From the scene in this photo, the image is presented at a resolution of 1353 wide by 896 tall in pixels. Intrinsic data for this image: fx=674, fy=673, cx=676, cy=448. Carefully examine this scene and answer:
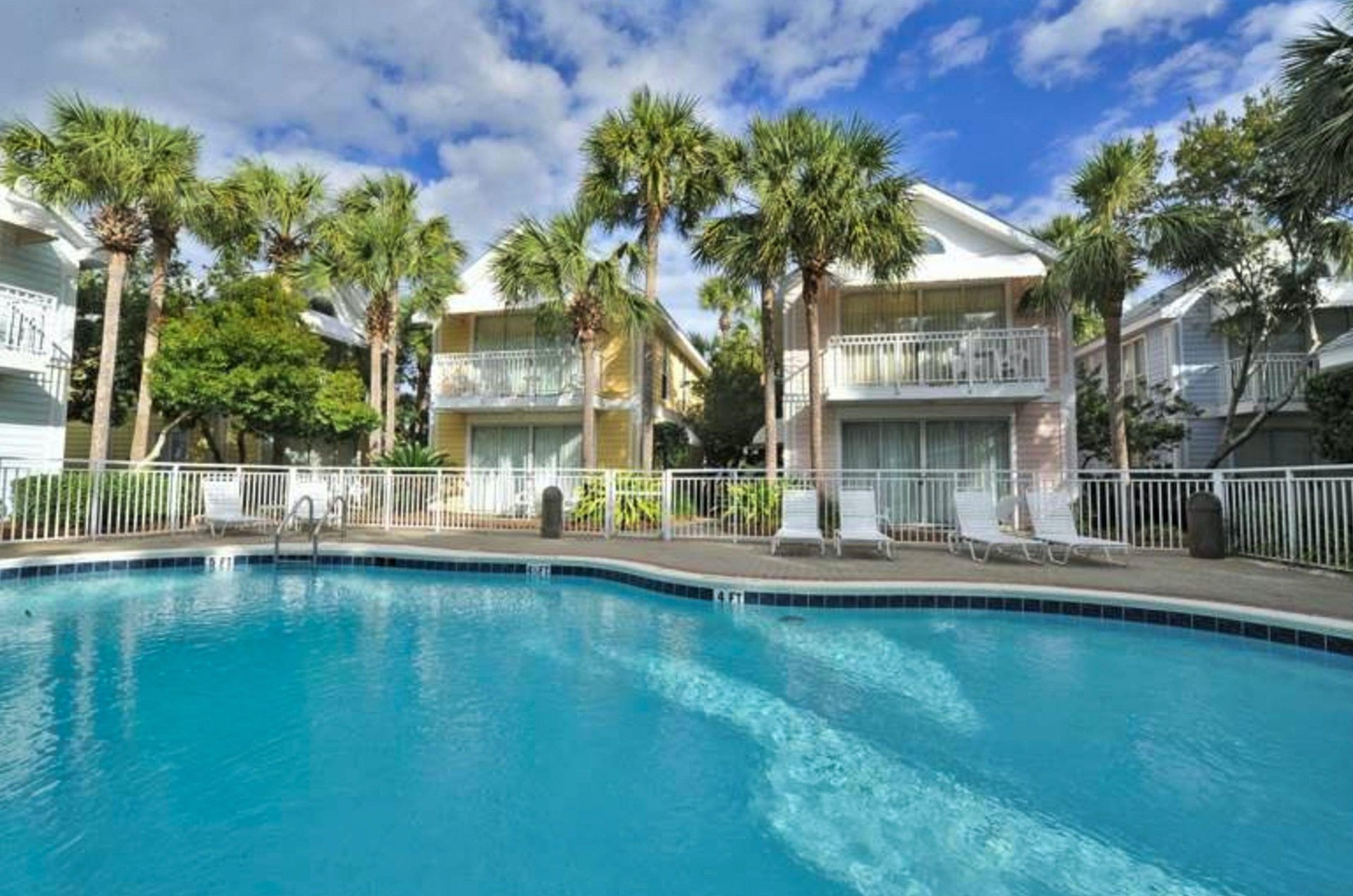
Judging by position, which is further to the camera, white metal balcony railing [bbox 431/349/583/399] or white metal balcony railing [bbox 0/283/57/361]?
white metal balcony railing [bbox 431/349/583/399]

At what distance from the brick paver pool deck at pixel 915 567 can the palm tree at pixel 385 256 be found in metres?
7.17

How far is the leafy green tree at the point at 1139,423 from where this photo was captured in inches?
677

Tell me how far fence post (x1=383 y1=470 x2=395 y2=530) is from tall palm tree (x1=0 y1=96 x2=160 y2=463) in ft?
16.5

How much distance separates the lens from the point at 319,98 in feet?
49.7

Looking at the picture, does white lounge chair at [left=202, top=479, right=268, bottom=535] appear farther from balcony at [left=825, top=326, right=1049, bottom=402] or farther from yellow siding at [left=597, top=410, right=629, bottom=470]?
balcony at [left=825, top=326, right=1049, bottom=402]

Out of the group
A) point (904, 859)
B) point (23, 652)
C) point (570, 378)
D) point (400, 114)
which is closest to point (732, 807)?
point (904, 859)

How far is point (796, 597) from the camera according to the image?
26.2ft

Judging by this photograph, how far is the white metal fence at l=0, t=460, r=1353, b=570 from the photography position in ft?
31.8

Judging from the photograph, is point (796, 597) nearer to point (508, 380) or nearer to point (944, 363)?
point (944, 363)

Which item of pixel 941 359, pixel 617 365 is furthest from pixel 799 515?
pixel 617 365

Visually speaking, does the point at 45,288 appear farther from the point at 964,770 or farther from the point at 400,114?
the point at 964,770

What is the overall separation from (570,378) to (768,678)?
41.6 ft

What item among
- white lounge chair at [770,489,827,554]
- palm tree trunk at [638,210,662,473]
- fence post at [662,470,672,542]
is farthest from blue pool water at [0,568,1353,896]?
palm tree trunk at [638,210,662,473]

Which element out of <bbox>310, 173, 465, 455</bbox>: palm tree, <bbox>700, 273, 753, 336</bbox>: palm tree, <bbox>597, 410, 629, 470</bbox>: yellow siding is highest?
<bbox>700, 273, 753, 336</bbox>: palm tree
